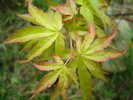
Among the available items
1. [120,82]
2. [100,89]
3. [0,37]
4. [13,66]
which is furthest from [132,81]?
[0,37]

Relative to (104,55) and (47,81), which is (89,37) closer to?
(104,55)

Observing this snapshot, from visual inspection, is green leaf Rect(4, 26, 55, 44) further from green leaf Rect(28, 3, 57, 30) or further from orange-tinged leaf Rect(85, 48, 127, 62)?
orange-tinged leaf Rect(85, 48, 127, 62)

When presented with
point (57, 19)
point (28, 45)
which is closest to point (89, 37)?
point (57, 19)

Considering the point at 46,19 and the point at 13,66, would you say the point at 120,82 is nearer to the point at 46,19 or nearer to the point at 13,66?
the point at 13,66

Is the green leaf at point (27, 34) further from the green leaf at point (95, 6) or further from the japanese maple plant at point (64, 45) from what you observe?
the green leaf at point (95, 6)

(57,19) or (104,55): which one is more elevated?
(57,19)

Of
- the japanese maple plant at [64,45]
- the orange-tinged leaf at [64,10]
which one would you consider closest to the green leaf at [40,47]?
the japanese maple plant at [64,45]
